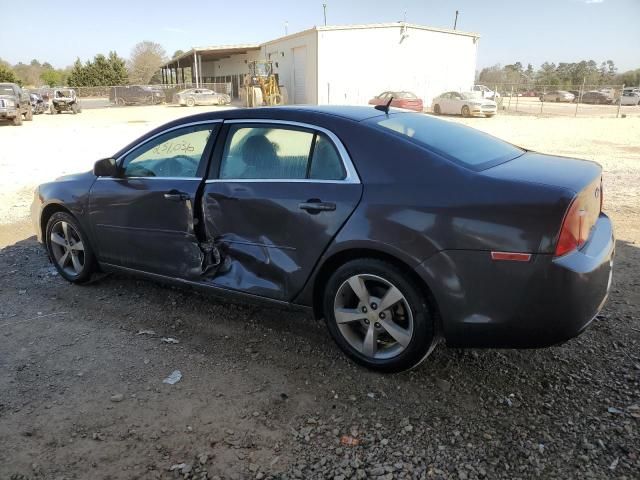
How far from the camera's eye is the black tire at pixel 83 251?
4.58 meters

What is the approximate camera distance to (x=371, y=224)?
301 cm

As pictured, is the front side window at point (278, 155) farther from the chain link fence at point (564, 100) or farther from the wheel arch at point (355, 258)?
the chain link fence at point (564, 100)

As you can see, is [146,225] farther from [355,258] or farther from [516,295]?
[516,295]

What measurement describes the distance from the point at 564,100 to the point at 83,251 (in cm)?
5461

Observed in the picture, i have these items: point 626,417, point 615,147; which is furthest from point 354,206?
point 615,147

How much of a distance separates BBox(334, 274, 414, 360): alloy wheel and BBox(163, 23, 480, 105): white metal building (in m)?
32.6

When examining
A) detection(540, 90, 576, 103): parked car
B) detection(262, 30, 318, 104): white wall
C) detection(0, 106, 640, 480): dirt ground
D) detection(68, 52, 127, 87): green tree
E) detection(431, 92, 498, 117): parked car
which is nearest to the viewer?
detection(0, 106, 640, 480): dirt ground

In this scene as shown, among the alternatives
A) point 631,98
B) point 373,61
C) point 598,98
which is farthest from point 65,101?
point 631,98

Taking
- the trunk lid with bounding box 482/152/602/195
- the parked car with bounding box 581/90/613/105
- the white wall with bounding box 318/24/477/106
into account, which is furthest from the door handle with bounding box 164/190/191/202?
the parked car with bounding box 581/90/613/105

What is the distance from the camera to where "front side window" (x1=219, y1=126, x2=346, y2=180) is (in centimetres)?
329

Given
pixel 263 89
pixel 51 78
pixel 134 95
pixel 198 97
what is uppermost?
pixel 51 78

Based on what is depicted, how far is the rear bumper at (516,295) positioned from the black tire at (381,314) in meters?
0.10

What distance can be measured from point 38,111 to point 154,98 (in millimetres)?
13530

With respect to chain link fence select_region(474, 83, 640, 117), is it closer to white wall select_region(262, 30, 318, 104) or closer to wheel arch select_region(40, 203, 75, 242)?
white wall select_region(262, 30, 318, 104)
